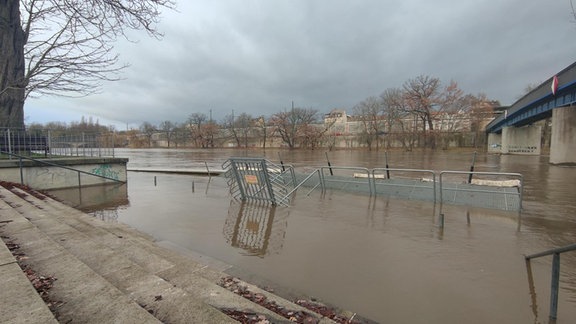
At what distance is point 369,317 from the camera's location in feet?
10.5

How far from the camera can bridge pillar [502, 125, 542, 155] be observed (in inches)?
1702

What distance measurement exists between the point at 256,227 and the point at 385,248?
8.96 ft

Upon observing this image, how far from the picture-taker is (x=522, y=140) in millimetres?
44219

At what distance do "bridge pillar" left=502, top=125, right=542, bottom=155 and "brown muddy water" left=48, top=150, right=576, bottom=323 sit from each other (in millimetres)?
41949

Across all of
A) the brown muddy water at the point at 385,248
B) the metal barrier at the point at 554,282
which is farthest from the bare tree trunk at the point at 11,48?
the metal barrier at the point at 554,282

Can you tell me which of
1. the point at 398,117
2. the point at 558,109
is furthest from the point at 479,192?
the point at 398,117

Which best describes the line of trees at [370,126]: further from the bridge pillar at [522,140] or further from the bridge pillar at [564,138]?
the bridge pillar at [564,138]

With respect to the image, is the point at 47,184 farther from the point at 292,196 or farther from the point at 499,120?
→ the point at 499,120

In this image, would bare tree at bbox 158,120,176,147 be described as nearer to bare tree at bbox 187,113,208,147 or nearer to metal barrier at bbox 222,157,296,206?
bare tree at bbox 187,113,208,147

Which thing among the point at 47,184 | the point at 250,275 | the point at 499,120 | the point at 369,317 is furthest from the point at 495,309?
the point at 499,120

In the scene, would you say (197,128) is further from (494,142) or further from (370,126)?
(494,142)

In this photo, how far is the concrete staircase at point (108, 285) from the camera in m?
2.24

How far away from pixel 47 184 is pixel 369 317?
42.5 ft

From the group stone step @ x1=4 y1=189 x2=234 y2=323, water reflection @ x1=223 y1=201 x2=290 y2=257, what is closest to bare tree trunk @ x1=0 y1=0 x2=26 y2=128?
stone step @ x1=4 y1=189 x2=234 y2=323
